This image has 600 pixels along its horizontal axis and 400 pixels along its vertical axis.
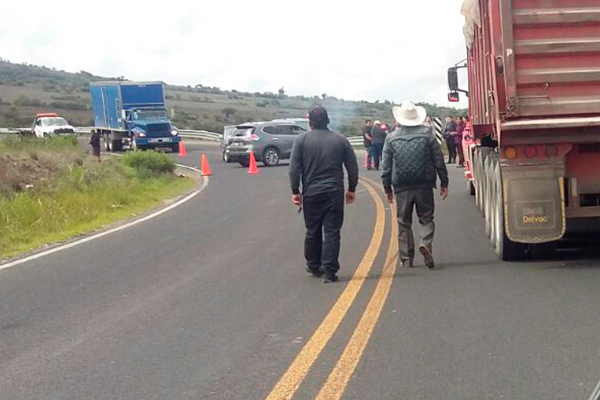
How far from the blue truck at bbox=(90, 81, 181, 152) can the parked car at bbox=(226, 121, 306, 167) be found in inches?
346

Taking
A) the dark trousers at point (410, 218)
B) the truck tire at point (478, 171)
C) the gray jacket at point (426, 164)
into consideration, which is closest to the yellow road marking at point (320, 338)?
the dark trousers at point (410, 218)

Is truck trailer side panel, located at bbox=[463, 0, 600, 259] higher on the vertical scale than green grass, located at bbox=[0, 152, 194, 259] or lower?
higher

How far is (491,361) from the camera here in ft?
21.0

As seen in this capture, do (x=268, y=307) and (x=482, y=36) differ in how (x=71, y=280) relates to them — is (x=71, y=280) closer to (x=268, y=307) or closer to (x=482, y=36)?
(x=268, y=307)

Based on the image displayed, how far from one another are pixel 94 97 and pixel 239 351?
47.5 meters

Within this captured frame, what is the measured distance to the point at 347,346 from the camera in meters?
6.97

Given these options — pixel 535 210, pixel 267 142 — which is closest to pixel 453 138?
pixel 267 142

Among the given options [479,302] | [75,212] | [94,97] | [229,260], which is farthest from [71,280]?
[94,97]

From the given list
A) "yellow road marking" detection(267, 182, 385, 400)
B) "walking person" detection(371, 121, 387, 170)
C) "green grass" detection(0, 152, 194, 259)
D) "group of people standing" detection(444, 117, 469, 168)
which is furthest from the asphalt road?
"group of people standing" detection(444, 117, 469, 168)

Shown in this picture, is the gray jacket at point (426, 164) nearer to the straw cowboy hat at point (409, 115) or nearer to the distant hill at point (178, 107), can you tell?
the straw cowboy hat at point (409, 115)

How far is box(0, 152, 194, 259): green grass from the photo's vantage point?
596 inches

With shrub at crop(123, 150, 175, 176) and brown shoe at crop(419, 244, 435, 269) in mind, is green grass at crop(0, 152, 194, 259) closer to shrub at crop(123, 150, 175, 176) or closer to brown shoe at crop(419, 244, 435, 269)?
shrub at crop(123, 150, 175, 176)

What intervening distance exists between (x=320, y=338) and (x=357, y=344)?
0.35 metres

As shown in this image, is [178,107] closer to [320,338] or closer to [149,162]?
[149,162]
